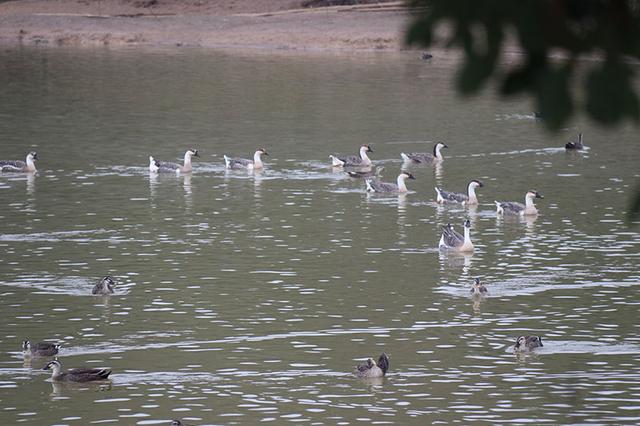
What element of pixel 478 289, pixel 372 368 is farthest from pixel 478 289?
pixel 372 368

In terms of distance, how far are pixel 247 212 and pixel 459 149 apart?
885 cm

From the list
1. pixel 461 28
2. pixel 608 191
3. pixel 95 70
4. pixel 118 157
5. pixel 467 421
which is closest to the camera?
pixel 461 28

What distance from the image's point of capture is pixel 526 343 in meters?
15.1

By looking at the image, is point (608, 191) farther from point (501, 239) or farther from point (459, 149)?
point (459, 149)

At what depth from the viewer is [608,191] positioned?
85.1 ft

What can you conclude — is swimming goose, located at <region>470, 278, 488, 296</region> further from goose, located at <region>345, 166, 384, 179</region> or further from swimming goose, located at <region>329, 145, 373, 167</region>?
swimming goose, located at <region>329, 145, 373, 167</region>

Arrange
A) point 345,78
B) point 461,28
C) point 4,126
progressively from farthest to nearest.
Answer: point 345,78 < point 4,126 < point 461,28

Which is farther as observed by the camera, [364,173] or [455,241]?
[364,173]

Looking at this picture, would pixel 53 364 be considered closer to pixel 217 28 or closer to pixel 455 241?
pixel 455 241

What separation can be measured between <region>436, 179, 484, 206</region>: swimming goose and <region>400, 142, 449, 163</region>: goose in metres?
3.29

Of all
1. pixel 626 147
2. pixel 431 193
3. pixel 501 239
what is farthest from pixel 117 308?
pixel 626 147

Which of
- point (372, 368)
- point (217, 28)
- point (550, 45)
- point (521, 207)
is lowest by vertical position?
point (372, 368)

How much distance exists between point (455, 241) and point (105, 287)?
19.1 feet

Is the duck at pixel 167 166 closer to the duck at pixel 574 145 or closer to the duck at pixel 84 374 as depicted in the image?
the duck at pixel 574 145
